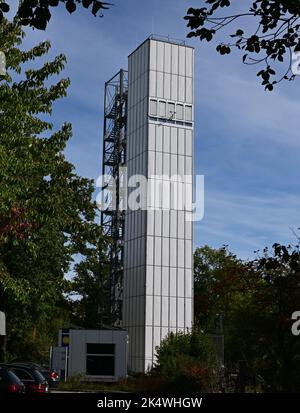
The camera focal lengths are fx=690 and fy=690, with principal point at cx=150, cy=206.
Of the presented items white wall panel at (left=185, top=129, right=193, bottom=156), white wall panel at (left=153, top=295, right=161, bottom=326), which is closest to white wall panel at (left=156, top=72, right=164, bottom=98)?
Result: white wall panel at (left=185, top=129, right=193, bottom=156)

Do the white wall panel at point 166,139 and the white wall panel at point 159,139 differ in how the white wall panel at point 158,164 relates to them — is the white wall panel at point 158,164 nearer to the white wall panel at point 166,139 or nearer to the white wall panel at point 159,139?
the white wall panel at point 159,139

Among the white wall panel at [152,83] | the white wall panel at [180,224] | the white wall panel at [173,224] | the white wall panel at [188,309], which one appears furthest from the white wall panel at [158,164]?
the white wall panel at [188,309]

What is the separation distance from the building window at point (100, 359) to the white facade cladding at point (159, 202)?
15751 mm

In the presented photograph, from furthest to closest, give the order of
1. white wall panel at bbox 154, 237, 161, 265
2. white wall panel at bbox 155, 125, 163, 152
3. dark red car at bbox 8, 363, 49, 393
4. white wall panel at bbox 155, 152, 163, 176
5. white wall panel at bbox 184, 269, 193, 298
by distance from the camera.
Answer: white wall panel at bbox 155, 125, 163, 152 < white wall panel at bbox 155, 152, 163, 176 < white wall panel at bbox 184, 269, 193, 298 < white wall panel at bbox 154, 237, 161, 265 < dark red car at bbox 8, 363, 49, 393

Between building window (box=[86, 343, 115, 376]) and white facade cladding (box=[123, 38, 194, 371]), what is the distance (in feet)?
51.7

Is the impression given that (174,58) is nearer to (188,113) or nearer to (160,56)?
(160,56)

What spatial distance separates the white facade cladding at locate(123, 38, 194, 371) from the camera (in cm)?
6412

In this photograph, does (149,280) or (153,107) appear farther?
(153,107)

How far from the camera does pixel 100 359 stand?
4769 cm

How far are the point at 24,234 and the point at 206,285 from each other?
67.6m

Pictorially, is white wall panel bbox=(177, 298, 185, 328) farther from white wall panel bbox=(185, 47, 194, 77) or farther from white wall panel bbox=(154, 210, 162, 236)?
white wall panel bbox=(185, 47, 194, 77)

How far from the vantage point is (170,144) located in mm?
67375

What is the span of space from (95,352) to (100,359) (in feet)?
2.33

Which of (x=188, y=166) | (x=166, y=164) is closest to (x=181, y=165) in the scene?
(x=188, y=166)
